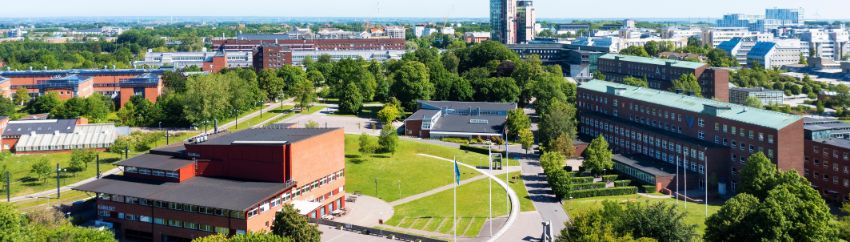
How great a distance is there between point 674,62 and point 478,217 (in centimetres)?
7767

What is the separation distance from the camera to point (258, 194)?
1959 inches

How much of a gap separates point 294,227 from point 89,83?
89642 mm

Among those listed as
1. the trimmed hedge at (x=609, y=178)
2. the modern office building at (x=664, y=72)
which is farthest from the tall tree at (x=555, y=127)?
the modern office building at (x=664, y=72)

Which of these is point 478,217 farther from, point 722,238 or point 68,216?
point 68,216

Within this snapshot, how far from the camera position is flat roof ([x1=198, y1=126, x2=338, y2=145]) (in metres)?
55.2

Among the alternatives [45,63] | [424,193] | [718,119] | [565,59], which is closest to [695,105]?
[718,119]

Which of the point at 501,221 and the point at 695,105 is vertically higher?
the point at 695,105

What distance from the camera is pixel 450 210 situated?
56938mm

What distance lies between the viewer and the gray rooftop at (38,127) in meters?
82.2

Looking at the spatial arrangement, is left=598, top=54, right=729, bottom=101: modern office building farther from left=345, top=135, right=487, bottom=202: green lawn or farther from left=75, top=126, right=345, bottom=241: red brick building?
left=75, top=126, right=345, bottom=241: red brick building

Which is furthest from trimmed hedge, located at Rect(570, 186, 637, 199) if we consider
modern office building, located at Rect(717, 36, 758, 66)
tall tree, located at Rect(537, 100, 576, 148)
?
modern office building, located at Rect(717, 36, 758, 66)

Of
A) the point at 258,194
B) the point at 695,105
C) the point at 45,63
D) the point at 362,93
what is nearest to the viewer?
the point at 258,194

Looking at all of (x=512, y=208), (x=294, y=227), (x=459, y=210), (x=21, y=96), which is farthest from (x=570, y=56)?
(x=294, y=227)

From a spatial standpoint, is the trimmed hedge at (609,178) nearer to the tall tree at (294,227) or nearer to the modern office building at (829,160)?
the modern office building at (829,160)
